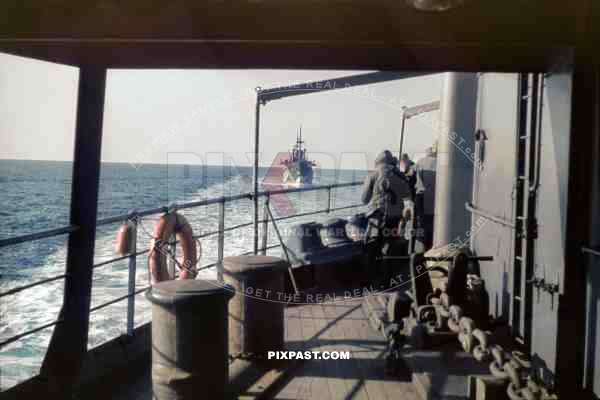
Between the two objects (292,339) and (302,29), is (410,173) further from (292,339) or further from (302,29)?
(302,29)

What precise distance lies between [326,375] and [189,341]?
3.68 ft

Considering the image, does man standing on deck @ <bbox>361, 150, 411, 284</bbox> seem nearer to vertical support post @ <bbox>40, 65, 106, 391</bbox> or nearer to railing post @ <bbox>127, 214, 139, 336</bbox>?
railing post @ <bbox>127, 214, 139, 336</bbox>

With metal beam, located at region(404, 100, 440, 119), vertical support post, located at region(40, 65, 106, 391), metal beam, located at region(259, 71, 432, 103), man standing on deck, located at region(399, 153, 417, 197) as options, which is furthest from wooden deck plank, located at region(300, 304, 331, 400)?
metal beam, located at region(404, 100, 440, 119)

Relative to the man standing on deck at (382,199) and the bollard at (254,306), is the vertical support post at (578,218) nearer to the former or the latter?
the bollard at (254,306)

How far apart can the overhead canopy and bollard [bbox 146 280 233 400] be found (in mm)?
1360

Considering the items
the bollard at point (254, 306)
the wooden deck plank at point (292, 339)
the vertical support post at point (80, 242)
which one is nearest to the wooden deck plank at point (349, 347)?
the wooden deck plank at point (292, 339)

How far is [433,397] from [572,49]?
80.0 inches

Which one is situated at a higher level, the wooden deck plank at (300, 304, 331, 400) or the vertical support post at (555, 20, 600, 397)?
the vertical support post at (555, 20, 600, 397)

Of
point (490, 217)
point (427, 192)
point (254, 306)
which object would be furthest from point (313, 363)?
point (427, 192)

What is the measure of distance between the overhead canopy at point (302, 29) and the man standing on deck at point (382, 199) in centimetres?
362

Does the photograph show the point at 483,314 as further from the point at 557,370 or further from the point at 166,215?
the point at 166,215

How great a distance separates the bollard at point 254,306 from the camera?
12.2 feet

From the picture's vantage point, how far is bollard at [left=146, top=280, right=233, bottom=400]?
115 inches

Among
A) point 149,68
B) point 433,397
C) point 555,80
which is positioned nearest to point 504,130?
point 555,80
